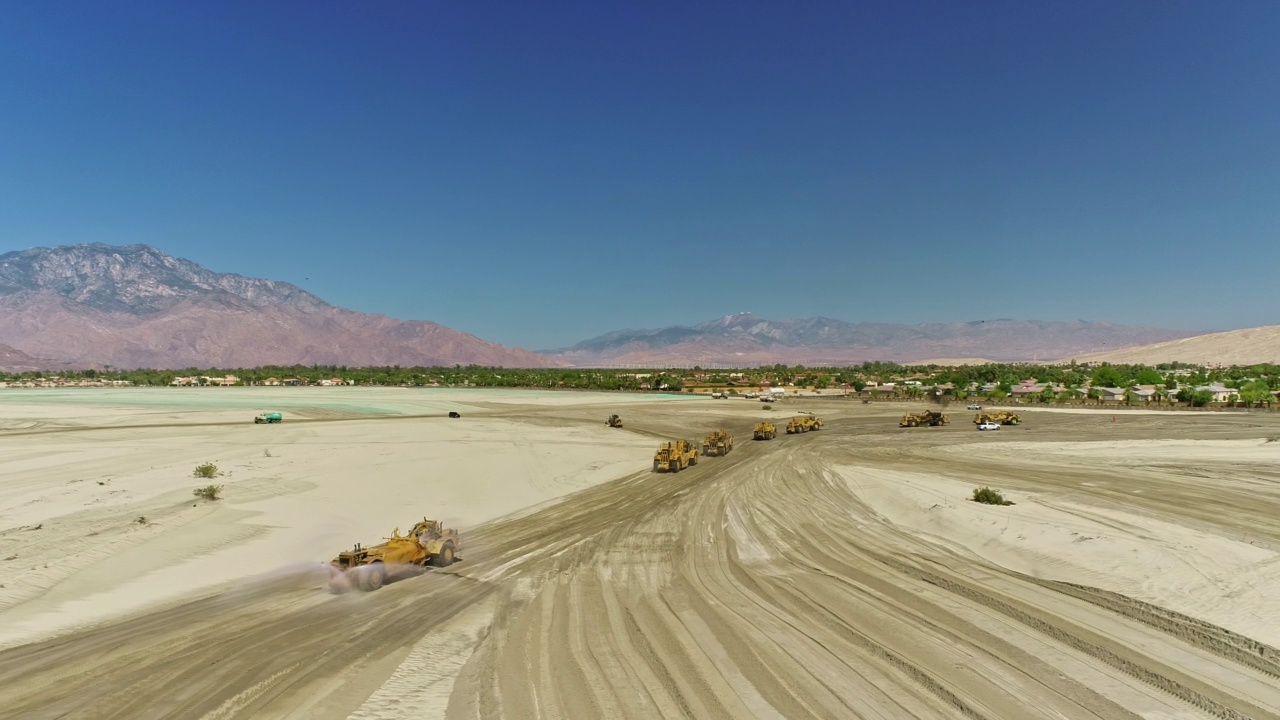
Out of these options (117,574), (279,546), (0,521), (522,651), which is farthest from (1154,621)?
(0,521)

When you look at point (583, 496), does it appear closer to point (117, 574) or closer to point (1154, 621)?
point (117, 574)

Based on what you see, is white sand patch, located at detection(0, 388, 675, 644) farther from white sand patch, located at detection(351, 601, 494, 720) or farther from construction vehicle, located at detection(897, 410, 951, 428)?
construction vehicle, located at detection(897, 410, 951, 428)

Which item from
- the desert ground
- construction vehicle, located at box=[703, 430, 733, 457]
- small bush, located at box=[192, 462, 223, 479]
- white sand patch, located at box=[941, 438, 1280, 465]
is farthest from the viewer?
construction vehicle, located at box=[703, 430, 733, 457]

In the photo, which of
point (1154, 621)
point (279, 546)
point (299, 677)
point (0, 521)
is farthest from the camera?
point (0, 521)

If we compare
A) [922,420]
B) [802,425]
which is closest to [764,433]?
[802,425]

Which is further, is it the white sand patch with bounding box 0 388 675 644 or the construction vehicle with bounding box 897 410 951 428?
the construction vehicle with bounding box 897 410 951 428

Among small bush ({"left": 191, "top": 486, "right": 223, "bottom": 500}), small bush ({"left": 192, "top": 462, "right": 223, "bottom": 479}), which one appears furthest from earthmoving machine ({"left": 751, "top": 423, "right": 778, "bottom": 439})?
small bush ({"left": 191, "top": 486, "right": 223, "bottom": 500})

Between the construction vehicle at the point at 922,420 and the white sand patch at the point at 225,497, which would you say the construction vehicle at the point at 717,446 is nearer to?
the white sand patch at the point at 225,497

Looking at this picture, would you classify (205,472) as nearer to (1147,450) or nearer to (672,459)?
(672,459)
